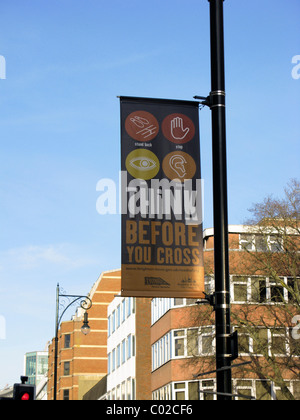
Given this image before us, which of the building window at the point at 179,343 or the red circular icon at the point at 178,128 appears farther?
the building window at the point at 179,343

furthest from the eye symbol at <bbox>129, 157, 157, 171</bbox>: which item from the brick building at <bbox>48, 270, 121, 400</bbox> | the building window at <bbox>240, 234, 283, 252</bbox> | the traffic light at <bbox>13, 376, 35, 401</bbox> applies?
the brick building at <bbox>48, 270, 121, 400</bbox>

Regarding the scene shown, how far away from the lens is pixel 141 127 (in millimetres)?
9219

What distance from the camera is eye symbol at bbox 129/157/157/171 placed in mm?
8930

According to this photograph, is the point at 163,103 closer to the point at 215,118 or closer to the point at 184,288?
the point at 215,118

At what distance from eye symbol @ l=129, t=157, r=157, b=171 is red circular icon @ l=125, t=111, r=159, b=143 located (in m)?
0.36

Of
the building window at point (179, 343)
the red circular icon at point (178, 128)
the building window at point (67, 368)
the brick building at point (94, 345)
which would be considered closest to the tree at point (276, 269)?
the building window at point (179, 343)

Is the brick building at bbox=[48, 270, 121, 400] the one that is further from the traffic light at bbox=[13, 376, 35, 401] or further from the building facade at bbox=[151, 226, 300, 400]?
the traffic light at bbox=[13, 376, 35, 401]

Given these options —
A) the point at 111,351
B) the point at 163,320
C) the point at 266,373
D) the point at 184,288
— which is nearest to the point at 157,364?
the point at 163,320

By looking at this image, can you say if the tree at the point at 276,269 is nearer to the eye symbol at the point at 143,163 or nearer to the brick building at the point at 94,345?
the eye symbol at the point at 143,163

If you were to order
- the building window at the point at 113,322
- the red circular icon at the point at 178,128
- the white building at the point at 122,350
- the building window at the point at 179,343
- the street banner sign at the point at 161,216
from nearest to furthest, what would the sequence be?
1. the street banner sign at the point at 161,216
2. the red circular icon at the point at 178,128
3. the building window at the point at 179,343
4. the white building at the point at 122,350
5. the building window at the point at 113,322

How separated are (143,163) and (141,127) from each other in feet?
1.81

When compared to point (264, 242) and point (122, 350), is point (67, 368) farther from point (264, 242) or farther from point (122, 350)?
point (264, 242)

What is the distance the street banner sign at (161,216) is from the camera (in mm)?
8806

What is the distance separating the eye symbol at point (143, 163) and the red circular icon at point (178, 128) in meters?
0.44
